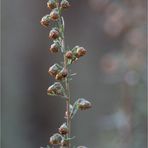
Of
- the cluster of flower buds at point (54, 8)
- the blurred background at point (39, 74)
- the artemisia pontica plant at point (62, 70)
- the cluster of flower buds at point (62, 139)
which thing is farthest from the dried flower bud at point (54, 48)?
the blurred background at point (39, 74)

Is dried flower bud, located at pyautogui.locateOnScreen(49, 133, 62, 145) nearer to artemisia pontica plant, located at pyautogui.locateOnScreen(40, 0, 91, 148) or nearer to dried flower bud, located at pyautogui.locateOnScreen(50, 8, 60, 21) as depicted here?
artemisia pontica plant, located at pyautogui.locateOnScreen(40, 0, 91, 148)

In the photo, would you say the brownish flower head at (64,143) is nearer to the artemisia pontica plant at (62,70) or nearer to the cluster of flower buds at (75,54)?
the artemisia pontica plant at (62,70)

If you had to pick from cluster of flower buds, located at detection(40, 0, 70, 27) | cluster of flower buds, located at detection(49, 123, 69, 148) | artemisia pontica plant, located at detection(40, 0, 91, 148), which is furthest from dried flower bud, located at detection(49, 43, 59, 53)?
cluster of flower buds, located at detection(49, 123, 69, 148)

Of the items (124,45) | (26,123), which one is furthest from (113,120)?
(26,123)

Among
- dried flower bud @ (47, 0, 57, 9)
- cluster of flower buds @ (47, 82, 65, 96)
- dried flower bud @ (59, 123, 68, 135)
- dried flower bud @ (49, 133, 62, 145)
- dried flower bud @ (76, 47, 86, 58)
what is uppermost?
dried flower bud @ (47, 0, 57, 9)

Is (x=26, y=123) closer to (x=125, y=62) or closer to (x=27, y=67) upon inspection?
(x=27, y=67)

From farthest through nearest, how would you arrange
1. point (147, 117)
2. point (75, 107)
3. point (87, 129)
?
point (87, 129), point (147, 117), point (75, 107)

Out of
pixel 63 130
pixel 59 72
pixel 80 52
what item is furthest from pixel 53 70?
pixel 63 130

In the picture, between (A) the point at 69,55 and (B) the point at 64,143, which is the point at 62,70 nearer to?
(A) the point at 69,55

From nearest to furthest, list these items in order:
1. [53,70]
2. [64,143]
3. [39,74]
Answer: [64,143] < [53,70] < [39,74]

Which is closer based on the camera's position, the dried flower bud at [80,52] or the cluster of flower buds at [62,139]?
the cluster of flower buds at [62,139]

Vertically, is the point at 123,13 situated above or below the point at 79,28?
below
